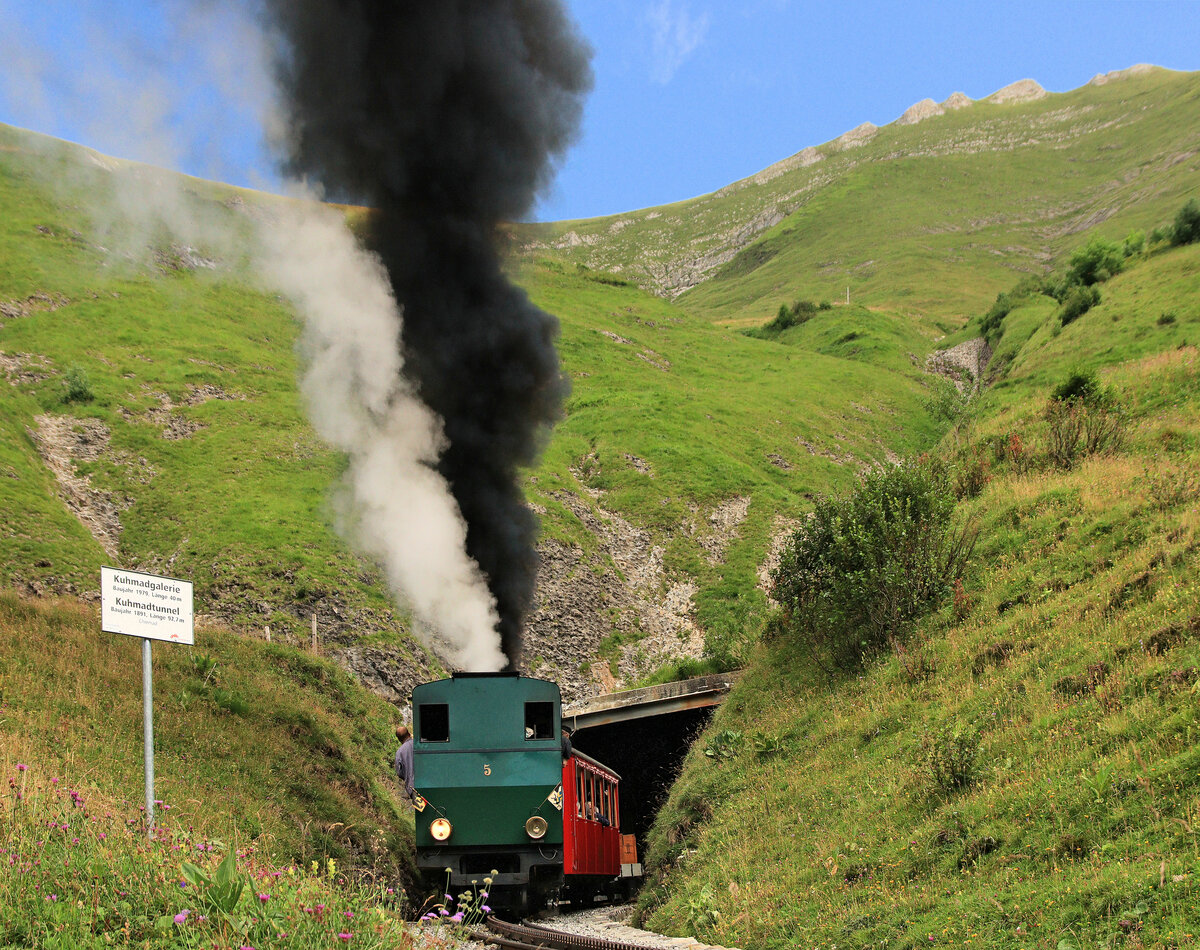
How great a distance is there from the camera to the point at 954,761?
37.4 ft

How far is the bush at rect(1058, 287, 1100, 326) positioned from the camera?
4588 cm

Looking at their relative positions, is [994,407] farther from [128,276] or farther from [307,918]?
[128,276]

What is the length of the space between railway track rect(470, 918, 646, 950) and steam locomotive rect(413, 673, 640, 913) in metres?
1.01

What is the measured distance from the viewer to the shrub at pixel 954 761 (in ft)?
37.2

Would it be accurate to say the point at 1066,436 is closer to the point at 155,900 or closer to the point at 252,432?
the point at 155,900

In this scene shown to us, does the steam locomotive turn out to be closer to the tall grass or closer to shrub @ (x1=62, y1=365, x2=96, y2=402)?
the tall grass

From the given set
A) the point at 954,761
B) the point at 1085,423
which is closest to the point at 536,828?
the point at 954,761

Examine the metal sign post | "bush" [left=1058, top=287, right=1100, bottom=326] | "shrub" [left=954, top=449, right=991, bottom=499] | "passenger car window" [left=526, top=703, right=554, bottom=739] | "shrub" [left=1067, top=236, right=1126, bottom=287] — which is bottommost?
"passenger car window" [left=526, top=703, right=554, bottom=739]

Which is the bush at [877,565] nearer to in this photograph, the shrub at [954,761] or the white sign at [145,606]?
the shrub at [954,761]

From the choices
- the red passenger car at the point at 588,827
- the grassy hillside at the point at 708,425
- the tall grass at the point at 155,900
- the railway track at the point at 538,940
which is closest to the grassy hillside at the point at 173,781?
the tall grass at the point at 155,900

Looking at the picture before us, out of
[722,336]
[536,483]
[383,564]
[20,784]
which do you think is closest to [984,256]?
[722,336]

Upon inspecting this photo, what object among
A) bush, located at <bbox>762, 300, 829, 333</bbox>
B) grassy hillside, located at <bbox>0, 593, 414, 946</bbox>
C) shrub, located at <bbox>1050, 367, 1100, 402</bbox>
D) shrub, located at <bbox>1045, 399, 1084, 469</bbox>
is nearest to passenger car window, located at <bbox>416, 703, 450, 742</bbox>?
grassy hillside, located at <bbox>0, 593, 414, 946</bbox>

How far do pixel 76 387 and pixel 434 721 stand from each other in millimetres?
34916

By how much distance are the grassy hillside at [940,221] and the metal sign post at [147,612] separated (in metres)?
105
